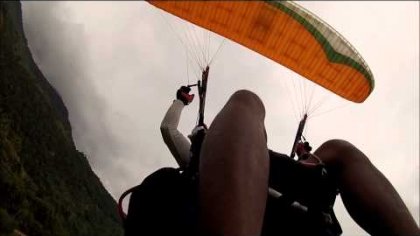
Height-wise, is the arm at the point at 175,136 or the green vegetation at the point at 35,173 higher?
the arm at the point at 175,136

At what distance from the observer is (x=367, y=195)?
1929 mm

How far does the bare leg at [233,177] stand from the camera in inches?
55.7

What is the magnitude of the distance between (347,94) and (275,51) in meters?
1.22

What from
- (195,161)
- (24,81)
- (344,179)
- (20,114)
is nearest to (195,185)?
(195,161)

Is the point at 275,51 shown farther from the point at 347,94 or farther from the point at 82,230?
the point at 82,230

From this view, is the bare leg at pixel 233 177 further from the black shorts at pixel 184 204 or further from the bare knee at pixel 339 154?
the bare knee at pixel 339 154

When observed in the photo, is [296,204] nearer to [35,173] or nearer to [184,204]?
[184,204]

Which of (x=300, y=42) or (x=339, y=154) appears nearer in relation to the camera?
(x=339, y=154)

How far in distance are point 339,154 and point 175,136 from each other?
104 inches

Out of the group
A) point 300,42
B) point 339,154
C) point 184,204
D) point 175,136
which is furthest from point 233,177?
point 300,42

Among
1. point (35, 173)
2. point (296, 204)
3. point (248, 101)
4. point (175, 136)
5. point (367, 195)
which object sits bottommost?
point (35, 173)

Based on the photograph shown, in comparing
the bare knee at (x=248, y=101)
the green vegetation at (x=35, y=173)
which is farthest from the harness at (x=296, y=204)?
the green vegetation at (x=35, y=173)

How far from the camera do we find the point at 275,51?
619 centimetres

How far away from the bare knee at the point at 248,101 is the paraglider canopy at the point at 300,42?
6.70 feet
